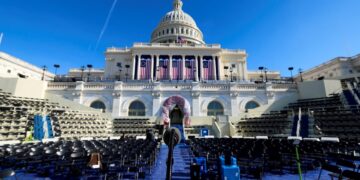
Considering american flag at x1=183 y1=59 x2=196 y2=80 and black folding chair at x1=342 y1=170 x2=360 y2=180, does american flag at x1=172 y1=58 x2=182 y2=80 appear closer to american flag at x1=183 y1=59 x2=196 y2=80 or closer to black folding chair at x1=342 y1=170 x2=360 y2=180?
american flag at x1=183 y1=59 x2=196 y2=80

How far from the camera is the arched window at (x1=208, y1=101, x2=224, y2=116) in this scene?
131 ft

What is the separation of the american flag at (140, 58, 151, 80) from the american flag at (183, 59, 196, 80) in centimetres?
1230

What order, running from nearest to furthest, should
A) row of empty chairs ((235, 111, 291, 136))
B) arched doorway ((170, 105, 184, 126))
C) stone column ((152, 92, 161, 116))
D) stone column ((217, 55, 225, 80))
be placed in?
row of empty chairs ((235, 111, 291, 136))
stone column ((152, 92, 161, 116))
arched doorway ((170, 105, 184, 126))
stone column ((217, 55, 225, 80))

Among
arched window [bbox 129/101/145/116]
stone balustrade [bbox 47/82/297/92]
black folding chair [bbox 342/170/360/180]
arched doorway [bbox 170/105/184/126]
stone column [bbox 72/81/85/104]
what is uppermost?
stone balustrade [bbox 47/82/297/92]

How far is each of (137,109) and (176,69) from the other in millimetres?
24560

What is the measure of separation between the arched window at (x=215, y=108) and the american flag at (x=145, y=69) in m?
26.2

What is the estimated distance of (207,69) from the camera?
196 feet

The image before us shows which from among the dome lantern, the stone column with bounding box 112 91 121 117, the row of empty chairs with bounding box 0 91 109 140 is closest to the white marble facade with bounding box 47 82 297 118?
the stone column with bounding box 112 91 121 117

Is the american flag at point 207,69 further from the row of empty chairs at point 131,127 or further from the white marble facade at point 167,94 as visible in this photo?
the row of empty chairs at point 131,127

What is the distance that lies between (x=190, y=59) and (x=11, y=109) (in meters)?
47.5

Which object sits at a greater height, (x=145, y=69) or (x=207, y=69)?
(x=207, y=69)

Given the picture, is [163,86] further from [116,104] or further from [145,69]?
[145,69]

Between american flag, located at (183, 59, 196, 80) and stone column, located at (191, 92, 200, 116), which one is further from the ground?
american flag, located at (183, 59, 196, 80)

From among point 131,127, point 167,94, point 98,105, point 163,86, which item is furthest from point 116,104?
point 167,94
